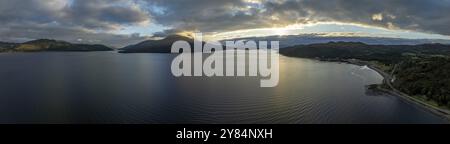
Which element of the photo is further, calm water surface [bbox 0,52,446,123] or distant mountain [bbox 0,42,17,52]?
distant mountain [bbox 0,42,17,52]

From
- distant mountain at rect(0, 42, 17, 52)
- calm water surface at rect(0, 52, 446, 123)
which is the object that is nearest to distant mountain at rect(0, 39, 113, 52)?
distant mountain at rect(0, 42, 17, 52)

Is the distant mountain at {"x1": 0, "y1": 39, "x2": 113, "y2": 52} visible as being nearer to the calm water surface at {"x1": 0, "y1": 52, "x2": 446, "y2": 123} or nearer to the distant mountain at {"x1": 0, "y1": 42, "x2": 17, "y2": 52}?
the distant mountain at {"x1": 0, "y1": 42, "x2": 17, "y2": 52}

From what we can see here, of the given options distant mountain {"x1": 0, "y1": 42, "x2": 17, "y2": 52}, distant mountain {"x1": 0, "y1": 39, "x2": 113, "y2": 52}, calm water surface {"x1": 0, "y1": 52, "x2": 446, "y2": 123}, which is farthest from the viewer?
Answer: distant mountain {"x1": 0, "y1": 39, "x2": 113, "y2": 52}

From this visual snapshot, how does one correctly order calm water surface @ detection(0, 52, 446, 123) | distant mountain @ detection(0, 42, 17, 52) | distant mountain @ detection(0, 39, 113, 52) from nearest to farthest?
calm water surface @ detection(0, 52, 446, 123)
distant mountain @ detection(0, 42, 17, 52)
distant mountain @ detection(0, 39, 113, 52)

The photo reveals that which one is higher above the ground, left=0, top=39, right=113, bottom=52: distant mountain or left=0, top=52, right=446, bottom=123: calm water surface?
left=0, top=39, right=113, bottom=52: distant mountain

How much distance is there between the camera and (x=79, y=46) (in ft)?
637

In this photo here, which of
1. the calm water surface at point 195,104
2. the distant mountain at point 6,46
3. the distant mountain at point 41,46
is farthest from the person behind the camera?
the distant mountain at point 41,46

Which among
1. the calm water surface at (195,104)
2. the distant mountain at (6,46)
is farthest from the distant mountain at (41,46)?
the calm water surface at (195,104)

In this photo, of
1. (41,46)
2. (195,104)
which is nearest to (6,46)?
(41,46)

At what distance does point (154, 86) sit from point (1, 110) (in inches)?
617

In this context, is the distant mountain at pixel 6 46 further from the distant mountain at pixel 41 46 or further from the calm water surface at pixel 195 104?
the calm water surface at pixel 195 104
